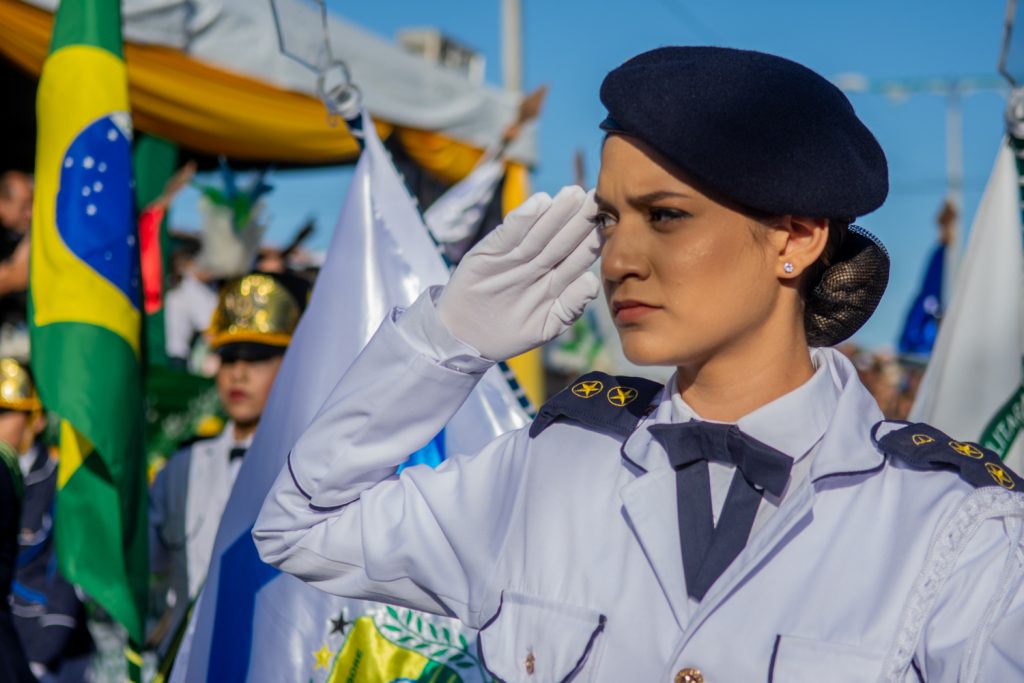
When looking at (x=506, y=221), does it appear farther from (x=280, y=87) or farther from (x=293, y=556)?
(x=280, y=87)

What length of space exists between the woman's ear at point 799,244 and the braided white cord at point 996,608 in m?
0.42

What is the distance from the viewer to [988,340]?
10.7 ft

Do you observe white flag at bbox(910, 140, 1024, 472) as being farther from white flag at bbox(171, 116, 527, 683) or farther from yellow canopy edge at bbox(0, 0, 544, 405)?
yellow canopy edge at bbox(0, 0, 544, 405)

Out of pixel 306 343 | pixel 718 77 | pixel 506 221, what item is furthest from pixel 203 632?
pixel 718 77

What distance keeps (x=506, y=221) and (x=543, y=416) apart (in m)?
0.29

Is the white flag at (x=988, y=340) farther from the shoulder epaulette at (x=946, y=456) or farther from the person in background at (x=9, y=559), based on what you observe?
the person in background at (x=9, y=559)

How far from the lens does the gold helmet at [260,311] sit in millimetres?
4023

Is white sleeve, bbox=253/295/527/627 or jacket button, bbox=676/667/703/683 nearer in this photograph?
jacket button, bbox=676/667/703/683

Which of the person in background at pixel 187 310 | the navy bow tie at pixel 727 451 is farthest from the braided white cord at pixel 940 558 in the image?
the person in background at pixel 187 310

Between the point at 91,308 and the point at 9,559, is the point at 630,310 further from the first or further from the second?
the point at 9,559

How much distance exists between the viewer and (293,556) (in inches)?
69.6

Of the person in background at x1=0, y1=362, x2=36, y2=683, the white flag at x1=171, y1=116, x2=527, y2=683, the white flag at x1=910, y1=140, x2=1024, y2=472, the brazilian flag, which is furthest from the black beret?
the person in background at x1=0, y1=362, x2=36, y2=683

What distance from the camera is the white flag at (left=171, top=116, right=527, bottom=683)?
2418 mm

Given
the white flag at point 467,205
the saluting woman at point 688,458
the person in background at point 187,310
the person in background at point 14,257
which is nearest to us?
the saluting woman at point 688,458
